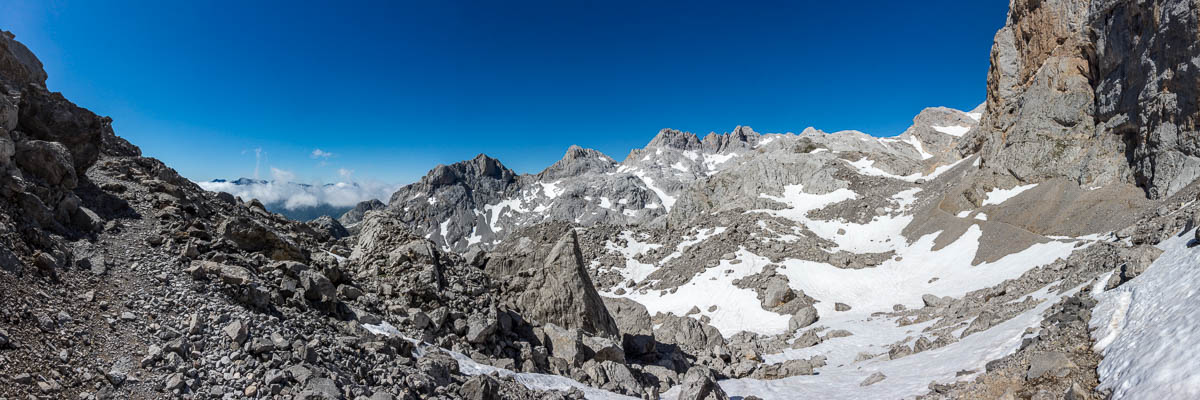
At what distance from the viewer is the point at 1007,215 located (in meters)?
43.8

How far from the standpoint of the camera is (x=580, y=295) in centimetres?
1930

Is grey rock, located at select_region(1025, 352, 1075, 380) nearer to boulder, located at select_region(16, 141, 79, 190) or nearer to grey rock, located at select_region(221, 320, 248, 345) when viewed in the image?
grey rock, located at select_region(221, 320, 248, 345)

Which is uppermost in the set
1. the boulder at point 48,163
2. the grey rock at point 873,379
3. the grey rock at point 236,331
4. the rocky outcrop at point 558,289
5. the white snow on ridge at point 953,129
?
the white snow on ridge at point 953,129

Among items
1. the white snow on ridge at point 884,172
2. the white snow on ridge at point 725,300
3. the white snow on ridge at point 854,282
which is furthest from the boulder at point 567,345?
the white snow on ridge at point 884,172

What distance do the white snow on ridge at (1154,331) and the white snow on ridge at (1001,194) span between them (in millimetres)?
41585

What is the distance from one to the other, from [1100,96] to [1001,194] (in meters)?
11.6

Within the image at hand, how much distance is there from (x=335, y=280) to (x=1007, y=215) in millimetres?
54094

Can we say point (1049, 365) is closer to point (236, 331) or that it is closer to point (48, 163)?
point (236, 331)

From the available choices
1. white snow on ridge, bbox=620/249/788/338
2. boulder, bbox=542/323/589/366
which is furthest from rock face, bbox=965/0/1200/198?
boulder, bbox=542/323/589/366

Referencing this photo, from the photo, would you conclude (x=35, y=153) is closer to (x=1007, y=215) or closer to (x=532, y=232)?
(x=1007, y=215)

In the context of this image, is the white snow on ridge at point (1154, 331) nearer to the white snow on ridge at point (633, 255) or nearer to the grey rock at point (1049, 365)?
the grey rock at point (1049, 365)

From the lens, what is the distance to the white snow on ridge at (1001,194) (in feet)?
158

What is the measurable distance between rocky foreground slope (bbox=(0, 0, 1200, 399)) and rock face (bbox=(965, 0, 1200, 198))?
0.28 m

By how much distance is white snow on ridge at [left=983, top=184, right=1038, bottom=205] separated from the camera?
4809cm
